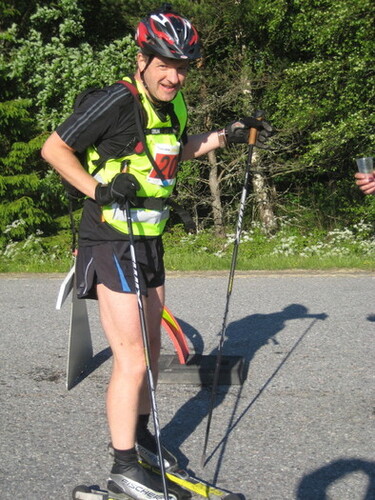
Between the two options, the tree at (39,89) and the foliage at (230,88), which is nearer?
the tree at (39,89)

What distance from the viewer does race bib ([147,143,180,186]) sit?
11.0 feet

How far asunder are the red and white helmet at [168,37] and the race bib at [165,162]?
0.41 meters

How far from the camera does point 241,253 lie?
39.9ft

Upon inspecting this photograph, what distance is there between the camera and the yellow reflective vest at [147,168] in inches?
131

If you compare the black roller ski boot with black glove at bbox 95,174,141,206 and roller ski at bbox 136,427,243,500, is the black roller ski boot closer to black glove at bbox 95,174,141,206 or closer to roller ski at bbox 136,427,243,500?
roller ski at bbox 136,427,243,500

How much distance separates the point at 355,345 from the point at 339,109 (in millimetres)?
11400

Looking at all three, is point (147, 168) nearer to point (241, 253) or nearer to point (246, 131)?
point (246, 131)

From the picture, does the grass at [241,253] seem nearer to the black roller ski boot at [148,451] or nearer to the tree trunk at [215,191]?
the tree trunk at [215,191]

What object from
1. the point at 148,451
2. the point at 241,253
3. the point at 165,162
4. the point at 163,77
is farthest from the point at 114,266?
the point at 241,253

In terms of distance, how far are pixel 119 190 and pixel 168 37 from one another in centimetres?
73

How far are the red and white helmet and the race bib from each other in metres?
0.41

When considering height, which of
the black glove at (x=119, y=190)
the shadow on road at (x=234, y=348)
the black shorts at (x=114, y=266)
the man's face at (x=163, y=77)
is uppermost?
the man's face at (x=163, y=77)

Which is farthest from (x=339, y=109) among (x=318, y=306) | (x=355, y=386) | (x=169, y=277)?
(x=355, y=386)

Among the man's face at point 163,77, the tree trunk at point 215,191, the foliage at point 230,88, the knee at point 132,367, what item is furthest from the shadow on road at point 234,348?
the tree trunk at point 215,191
